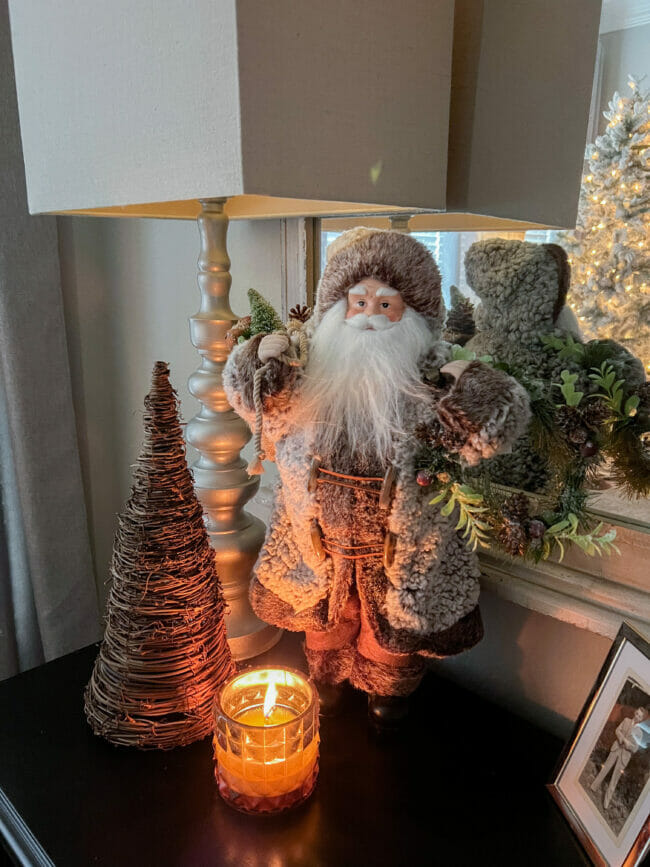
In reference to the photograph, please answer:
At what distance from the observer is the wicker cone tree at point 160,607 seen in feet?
2.07

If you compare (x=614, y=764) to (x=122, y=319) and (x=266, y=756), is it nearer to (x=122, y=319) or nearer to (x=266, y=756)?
(x=266, y=756)

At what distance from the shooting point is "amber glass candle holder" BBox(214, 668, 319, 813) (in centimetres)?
59

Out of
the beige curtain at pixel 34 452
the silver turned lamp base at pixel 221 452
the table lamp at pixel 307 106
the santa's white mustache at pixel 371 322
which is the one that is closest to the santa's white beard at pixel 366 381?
the santa's white mustache at pixel 371 322

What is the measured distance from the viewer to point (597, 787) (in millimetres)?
575

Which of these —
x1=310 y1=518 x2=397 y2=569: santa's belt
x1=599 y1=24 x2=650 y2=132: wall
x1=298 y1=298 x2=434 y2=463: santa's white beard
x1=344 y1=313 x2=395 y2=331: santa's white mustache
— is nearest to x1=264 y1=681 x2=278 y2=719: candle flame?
x1=310 y1=518 x2=397 y2=569: santa's belt

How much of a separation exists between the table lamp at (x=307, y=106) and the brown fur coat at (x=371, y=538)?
0.55 ft

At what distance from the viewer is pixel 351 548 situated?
0.60 meters

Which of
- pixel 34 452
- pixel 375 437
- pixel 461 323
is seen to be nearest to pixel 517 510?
pixel 375 437

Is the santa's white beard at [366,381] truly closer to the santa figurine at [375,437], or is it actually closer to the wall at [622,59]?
the santa figurine at [375,437]

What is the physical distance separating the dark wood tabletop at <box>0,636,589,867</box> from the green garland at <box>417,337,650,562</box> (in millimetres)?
256

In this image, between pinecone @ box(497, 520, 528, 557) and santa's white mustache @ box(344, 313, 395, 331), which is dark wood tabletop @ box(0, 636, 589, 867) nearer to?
pinecone @ box(497, 520, 528, 557)

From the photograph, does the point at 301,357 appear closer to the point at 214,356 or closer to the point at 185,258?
the point at 214,356

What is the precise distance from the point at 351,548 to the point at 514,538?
0.15 m

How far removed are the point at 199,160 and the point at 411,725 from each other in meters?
0.62
